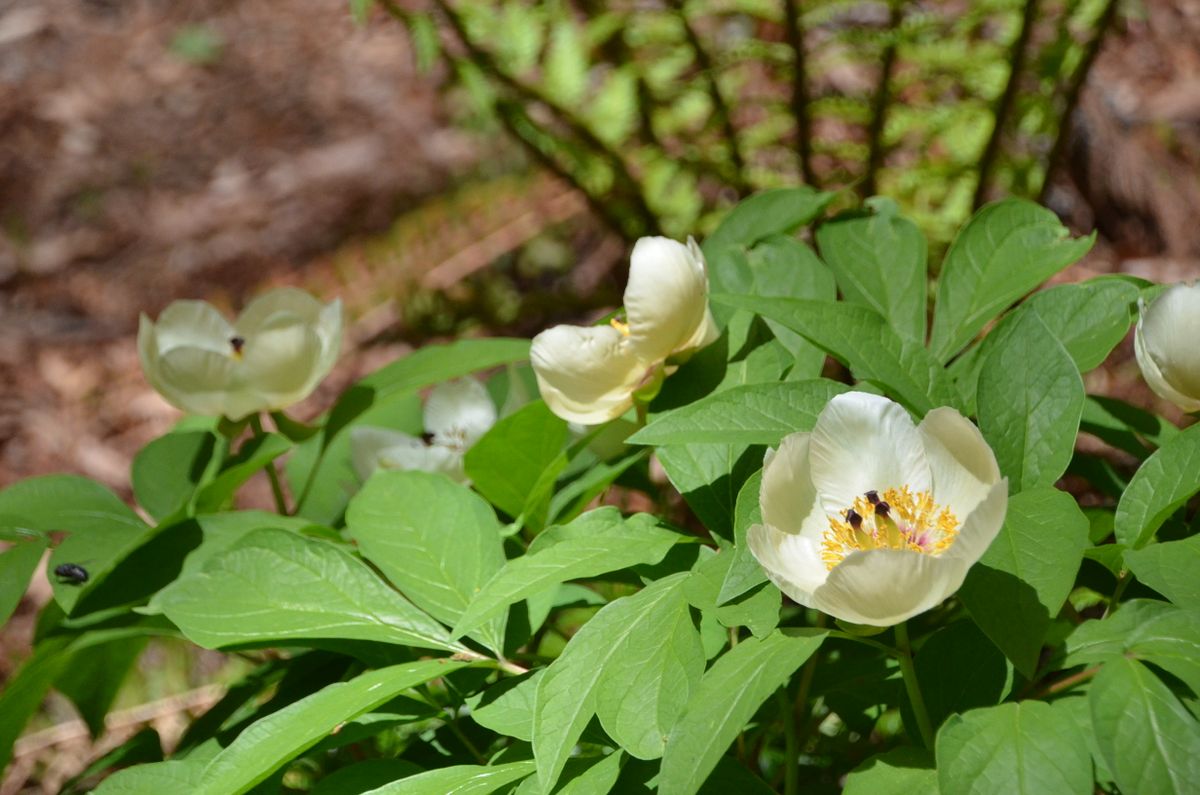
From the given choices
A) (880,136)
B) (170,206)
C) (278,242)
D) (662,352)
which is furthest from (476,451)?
(170,206)

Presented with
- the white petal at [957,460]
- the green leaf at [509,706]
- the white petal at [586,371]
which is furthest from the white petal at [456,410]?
the white petal at [957,460]

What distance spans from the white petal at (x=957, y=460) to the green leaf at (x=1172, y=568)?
0.08 meters

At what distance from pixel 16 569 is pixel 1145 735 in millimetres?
742

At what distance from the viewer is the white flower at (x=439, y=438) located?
3.09ft

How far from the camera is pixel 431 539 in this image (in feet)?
2.54

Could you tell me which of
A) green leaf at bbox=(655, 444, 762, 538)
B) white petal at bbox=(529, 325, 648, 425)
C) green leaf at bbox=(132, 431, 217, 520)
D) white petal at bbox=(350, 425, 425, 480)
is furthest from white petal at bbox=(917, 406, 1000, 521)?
green leaf at bbox=(132, 431, 217, 520)

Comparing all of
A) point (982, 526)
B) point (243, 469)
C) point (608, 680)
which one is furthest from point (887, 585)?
point (243, 469)

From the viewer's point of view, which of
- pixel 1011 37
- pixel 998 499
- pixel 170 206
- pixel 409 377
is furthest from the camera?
pixel 170 206

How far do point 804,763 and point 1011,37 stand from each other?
1.36m

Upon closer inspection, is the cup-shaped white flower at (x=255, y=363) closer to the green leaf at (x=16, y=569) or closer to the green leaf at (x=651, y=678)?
the green leaf at (x=16, y=569)

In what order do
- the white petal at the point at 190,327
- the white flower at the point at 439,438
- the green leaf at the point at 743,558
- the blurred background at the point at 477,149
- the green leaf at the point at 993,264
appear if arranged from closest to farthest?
the green leaf at the point at 743,558
the green leaf at the point at 993,264
the white flower at the point at 439,438
the white petal at the point at 190,327
the blurred background at the point at 477,149

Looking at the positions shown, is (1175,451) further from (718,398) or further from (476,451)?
(476,451)

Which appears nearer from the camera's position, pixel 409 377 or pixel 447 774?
pixel 447 774

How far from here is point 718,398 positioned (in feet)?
2.10
